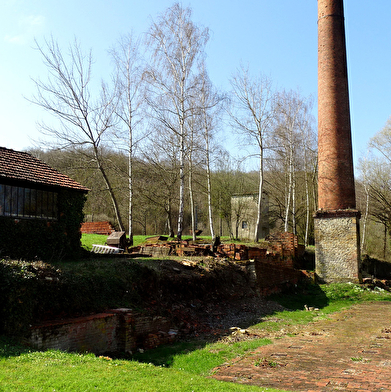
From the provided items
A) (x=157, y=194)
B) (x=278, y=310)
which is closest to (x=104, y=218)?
(x=157, y=194)

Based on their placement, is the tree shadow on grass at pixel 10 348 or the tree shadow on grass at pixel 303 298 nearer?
the tree shadow on grass at pixel 10 348

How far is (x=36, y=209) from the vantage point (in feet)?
44.4

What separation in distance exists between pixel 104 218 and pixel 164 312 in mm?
26259

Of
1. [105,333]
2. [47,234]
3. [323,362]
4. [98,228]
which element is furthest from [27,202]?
[98,228]

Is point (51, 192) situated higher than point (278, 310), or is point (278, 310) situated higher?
point (51, 192)

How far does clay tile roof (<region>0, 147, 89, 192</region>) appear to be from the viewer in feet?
42.7

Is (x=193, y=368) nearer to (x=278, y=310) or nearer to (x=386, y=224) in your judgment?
(x=278, y=310)

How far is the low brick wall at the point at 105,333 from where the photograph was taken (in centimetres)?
724

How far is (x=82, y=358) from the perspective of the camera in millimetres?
6305

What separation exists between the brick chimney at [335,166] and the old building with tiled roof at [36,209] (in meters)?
11.6

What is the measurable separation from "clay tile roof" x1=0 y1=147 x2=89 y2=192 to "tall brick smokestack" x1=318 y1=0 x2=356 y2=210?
11.7 m

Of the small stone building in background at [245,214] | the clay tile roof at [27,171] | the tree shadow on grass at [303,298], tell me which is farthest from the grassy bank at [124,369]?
the small stone building in background at [245,214]

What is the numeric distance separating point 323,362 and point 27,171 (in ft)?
38.0

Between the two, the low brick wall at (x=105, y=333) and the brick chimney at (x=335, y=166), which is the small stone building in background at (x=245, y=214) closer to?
the brick chimney at (x=335, y=166)
